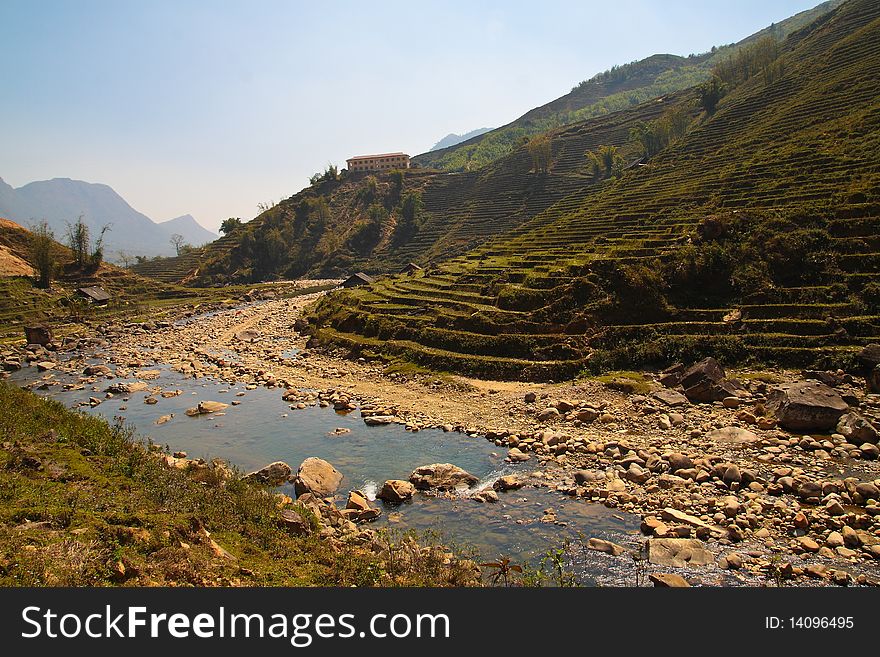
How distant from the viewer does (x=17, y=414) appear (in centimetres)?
1952

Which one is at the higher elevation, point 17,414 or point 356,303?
point 356,303

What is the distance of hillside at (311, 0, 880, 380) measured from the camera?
29.3 meters

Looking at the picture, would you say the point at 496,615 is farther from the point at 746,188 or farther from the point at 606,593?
→ the point at 746,188

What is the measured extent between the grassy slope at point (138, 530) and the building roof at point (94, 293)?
57.5 metres

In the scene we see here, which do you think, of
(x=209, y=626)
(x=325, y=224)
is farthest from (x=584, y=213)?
(x=325, y=224)

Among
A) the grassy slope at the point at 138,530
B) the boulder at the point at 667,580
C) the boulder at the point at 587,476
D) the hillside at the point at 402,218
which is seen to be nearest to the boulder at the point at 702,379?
the boulder at the point at 587,476

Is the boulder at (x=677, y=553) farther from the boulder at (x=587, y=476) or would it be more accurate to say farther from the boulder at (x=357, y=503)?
the boulder at (x=357, y=503)

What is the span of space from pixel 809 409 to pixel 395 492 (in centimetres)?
1707

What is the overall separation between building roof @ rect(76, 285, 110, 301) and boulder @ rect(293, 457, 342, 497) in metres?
61.6

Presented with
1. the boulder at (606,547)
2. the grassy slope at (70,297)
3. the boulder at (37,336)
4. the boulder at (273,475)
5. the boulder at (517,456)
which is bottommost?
the boulder at (606,547)

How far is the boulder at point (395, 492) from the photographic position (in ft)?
59.4

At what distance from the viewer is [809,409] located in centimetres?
2023

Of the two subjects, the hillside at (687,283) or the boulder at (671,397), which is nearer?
the boulder at (671,397)

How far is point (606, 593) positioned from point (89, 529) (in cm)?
1073
